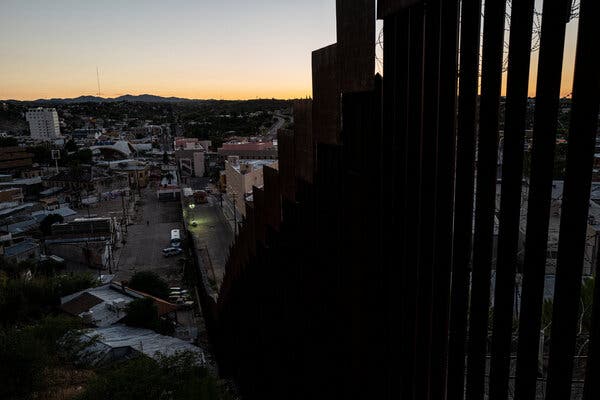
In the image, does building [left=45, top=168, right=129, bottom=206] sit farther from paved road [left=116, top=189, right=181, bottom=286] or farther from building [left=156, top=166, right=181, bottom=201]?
building [left=156, top=166, right=181, bottom=201]

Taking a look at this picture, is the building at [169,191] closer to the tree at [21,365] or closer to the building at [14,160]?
the building at [14,160]

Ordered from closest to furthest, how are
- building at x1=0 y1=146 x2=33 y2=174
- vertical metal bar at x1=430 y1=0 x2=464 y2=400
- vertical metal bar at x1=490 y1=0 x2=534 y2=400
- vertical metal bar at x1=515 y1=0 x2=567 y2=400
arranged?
1. vertical metal bar at x1=515 y1=0 x2=567 y2=400
2. vertical metal bar at x1=490 y1=0 x2=534 y2=400
3. vertical metal bar at x1=430 y1=0 x2=464 y2=400
4. building at x1=0 y1=146 x2=33 y2=174

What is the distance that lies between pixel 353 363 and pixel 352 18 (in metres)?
4.39

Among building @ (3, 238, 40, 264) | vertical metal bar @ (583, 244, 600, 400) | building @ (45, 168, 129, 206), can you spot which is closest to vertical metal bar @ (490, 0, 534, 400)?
vertical metal bar @ (583, 244, 600, 400)

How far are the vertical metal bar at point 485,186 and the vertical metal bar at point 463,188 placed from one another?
A: 0.18 metres

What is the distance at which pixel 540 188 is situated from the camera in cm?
291

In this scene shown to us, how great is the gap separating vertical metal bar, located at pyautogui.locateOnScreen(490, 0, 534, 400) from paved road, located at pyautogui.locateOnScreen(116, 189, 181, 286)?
34.1 m

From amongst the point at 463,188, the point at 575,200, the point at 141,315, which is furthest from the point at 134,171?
the point at 575,200

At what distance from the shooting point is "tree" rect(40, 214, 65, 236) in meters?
45.2

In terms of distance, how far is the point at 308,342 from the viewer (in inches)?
332

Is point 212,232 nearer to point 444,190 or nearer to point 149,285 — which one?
point 149,285

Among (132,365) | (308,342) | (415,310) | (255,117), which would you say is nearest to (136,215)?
(132,365)

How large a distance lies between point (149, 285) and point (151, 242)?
1780 centimetres

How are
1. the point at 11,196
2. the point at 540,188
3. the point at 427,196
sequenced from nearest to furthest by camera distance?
the point at 540,188, the point at 427,196, the point at 11,196
